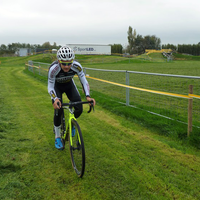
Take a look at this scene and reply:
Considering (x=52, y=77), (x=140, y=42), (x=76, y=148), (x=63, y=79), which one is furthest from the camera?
(x=140, y=42)

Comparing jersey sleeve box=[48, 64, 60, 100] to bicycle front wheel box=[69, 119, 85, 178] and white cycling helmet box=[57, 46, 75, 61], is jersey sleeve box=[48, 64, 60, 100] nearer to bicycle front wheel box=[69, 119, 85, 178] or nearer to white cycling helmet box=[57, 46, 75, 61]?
white cycling helmet box=[57, 46, 75, 61]

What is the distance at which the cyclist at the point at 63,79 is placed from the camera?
382cm

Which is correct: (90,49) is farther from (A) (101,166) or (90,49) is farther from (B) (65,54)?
(A) (101,166)

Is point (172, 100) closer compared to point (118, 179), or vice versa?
point (118, 179)

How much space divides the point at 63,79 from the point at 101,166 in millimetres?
1861

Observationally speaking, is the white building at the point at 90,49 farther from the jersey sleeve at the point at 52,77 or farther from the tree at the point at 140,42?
the jersey sleeve at the point at 52,77

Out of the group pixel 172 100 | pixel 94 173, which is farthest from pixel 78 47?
pixel 94 173

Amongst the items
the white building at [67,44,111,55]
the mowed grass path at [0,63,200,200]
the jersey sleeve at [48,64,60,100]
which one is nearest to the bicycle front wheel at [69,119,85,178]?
the mowed grass path at [0,63,200,200]

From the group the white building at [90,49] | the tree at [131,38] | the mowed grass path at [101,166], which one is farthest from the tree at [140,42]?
the mowed grass path at [101,166]

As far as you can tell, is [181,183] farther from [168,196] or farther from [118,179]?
[118,179]

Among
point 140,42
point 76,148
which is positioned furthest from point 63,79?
point 140,42

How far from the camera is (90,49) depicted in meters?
68.2

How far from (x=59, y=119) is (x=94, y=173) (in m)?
1.38

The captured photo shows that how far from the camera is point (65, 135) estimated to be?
4.34 metres
